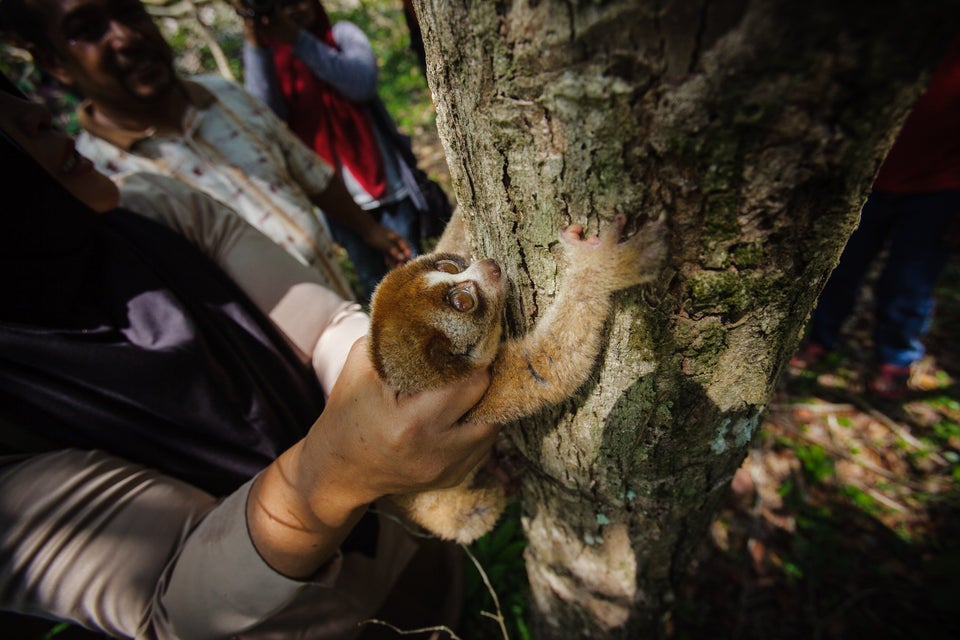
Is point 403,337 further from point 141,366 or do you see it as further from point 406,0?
point 406,0

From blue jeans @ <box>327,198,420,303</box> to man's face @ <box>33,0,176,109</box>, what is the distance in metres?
1.68

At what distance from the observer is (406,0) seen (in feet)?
12.0

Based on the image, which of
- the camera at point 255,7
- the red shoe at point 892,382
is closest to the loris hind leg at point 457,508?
the camera at point 255,7

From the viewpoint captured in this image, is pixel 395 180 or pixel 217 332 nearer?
pixel 217 332

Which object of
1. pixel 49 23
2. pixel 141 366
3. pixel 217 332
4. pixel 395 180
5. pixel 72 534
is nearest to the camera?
pixel 72 534

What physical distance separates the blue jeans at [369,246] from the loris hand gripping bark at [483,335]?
2.50m

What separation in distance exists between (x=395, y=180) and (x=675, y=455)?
353 centimetres

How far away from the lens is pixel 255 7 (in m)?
2.87

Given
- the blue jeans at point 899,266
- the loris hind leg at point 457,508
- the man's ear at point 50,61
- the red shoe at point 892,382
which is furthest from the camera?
the red shoe at point 892,382

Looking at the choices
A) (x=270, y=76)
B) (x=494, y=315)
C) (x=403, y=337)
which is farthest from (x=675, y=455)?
(x=270, y=76)

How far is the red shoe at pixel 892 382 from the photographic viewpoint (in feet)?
12.5

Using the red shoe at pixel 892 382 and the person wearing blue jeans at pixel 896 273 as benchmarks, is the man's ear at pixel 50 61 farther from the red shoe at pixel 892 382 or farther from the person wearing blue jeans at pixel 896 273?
the red shoe at pixel 892 382

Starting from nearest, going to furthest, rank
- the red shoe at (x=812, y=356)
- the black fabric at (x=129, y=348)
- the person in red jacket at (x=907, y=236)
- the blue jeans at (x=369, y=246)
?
1. the black fabric at (x=129, y=348)
2. the person in red jacket at (x=907, y=236)
3. the blue jeans at (x=369, y=246)
4. the red shoe at (x=812, y=356)

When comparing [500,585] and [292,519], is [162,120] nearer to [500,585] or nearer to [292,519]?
[292,519]
